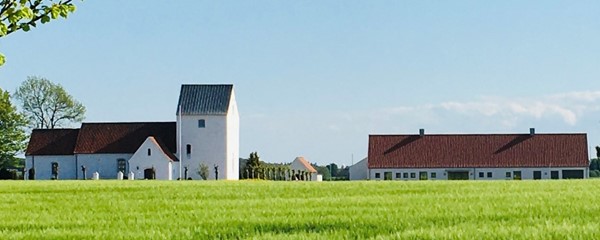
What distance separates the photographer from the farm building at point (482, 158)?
106m

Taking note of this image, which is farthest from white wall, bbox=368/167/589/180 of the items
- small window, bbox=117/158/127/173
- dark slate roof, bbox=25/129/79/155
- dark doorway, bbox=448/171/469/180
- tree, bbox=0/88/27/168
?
tree, bbox=0/88/27/168

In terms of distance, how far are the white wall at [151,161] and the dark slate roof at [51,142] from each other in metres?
8.88

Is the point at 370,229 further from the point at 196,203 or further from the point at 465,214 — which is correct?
the point at 196,203

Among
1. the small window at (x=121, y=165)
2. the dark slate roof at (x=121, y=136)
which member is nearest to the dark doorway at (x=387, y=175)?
the dark slate roof at (x=121, y=136)

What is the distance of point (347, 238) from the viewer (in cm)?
954

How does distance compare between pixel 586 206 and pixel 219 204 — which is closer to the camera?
pixel 586 206

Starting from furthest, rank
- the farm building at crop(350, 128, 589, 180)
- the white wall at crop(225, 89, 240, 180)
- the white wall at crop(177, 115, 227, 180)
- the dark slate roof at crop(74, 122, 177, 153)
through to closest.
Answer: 1. the farm building at crop(350, 128, 589, 180)
2. the dark slate roof at crop(74, 122, 177, 153)
3. the white wall at crop(225, 89, 240, 180)
4. the white wall at crop(177, 115, 227, 180)

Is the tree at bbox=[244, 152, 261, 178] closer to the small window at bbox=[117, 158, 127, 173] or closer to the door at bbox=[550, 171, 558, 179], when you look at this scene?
the small window at bbox=[117, 158, 127, 173]

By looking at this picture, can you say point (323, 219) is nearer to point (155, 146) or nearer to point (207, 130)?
point (155, 146)

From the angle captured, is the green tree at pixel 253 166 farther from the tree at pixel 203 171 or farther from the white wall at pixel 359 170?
the white wall at pixel 359 170

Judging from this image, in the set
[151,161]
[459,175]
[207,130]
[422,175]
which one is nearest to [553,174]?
[459,175]

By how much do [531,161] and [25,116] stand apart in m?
54.9

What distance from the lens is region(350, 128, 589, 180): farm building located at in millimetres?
105750

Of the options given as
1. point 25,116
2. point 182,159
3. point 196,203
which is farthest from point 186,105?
point 196,203
